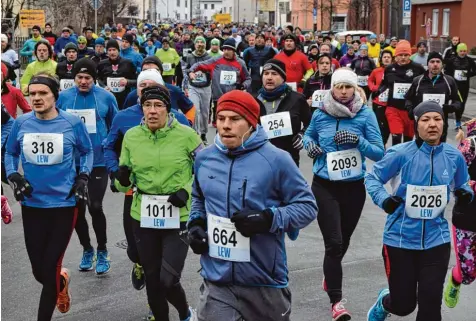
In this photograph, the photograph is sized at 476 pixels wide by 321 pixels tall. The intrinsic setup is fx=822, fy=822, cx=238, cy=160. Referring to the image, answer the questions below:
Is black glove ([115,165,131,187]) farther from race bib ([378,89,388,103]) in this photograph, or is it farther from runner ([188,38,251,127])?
runner ([188,38,251,127])

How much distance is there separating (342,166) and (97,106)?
2566 millimetres

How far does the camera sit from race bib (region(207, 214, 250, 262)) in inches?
169

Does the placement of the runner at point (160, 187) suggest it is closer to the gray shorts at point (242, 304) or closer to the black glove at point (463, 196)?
the gray shorts at point (242, 304)

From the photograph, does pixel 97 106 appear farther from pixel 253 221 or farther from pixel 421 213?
pixel 253 221

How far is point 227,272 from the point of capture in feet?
14.1

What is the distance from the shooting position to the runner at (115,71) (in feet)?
44.7

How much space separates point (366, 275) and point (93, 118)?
2928mm

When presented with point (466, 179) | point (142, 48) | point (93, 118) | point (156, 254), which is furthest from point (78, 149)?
A: point (142, 48)

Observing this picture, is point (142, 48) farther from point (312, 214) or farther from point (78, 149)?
point (312, 214)

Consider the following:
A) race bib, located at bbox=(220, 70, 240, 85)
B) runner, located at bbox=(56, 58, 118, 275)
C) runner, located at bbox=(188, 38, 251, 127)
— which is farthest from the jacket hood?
race bib, located at bbox=(220, 70, 240, 85)

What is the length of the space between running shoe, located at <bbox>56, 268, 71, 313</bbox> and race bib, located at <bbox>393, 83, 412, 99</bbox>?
7055 mm

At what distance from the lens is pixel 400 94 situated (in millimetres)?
12023

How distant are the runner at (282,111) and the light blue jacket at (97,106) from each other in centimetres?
145

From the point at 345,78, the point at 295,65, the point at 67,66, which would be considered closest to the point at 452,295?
the point at 345,78
